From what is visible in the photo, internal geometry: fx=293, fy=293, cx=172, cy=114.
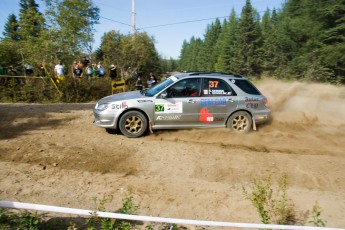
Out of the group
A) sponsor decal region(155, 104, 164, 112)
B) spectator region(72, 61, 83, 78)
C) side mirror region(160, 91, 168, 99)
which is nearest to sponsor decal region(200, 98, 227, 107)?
side mirror region(160, 91, 168, 99)

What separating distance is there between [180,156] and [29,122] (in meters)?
5.03

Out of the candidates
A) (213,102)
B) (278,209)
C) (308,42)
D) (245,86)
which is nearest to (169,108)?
(213,102)

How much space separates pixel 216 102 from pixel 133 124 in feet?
7.96

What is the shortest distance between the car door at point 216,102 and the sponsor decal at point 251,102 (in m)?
0.36

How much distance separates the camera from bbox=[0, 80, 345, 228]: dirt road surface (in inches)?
198

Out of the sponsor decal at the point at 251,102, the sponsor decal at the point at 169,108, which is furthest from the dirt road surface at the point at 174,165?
the sponsor decal at the point at 251,102

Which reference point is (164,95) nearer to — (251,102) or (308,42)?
(251,102)

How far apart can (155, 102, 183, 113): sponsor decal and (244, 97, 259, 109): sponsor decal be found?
2028 millimetres

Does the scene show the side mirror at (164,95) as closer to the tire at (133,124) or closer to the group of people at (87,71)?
the tire at (133,124)

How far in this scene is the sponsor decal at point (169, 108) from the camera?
26.2 ft

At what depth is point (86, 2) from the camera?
2147 cm

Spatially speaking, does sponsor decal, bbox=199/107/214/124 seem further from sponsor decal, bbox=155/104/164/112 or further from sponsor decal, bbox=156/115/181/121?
sponsor decal, bbox=155/104/164/112

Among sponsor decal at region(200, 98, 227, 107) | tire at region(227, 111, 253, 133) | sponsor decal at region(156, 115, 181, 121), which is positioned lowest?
tire at region(227, 111, 253, 133)

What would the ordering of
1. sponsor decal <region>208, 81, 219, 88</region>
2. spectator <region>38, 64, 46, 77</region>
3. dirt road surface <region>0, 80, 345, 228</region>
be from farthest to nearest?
spectator <region>38, 64, 46, 77</region>, sponsor decal <region>208, 81, 219, 88</region>, dirt road surface <region>0, 80, 345, 228</region>
